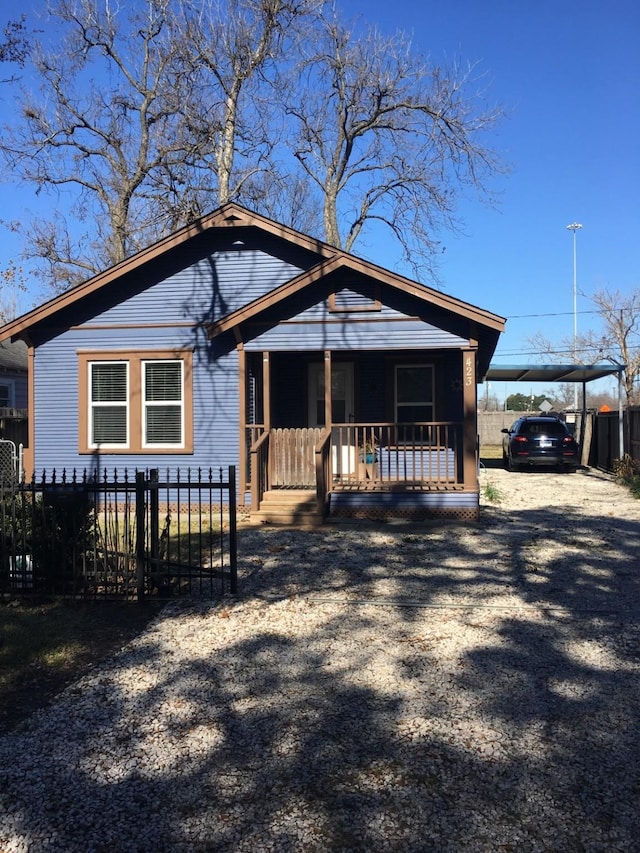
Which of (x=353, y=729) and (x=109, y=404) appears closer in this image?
(x=353, y=729)

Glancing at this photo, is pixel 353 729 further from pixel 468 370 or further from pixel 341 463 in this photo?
pixel 468 370

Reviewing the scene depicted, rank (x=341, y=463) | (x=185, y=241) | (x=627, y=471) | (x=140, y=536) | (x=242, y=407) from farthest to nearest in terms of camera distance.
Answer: (x=627, y=471) → (x=185, y=241) → (x=242, y=407) → (x=341, y=463) → (x=140, y=536)

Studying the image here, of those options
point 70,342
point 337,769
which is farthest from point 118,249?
point 337,769

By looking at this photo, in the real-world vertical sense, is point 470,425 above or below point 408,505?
above

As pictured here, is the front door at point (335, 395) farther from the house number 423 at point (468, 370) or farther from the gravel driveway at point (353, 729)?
the gravel driveway at point (353, 729)

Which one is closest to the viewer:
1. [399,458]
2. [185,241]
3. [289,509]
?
[289,509]

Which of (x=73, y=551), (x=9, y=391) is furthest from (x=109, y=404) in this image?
(x=9, y=391)

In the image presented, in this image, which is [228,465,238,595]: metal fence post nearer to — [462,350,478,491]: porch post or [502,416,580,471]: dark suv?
[462,350,478,491]: porch post

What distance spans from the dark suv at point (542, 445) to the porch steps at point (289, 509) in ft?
36.2

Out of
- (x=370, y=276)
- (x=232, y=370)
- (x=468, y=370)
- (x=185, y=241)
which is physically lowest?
(x=468, y=370)

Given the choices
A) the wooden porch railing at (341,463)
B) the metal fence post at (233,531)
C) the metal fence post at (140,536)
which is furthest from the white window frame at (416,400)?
the metal fence post at (140,536)

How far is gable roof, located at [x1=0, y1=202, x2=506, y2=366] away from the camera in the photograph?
1106 cm

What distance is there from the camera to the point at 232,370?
41.8ft

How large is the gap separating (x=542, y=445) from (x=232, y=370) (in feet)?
37.6
